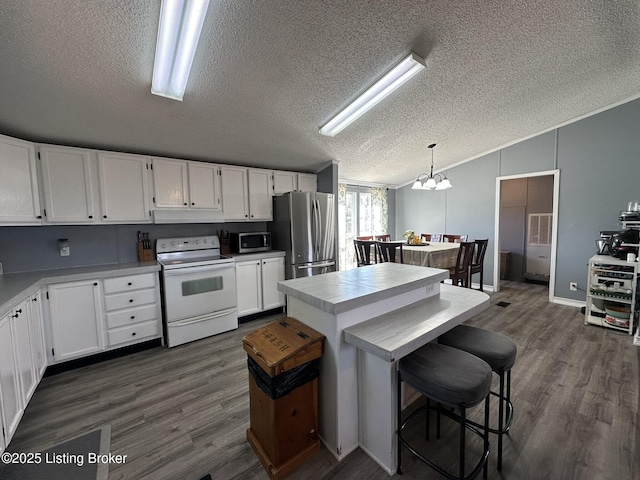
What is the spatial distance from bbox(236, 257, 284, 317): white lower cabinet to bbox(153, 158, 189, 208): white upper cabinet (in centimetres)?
106

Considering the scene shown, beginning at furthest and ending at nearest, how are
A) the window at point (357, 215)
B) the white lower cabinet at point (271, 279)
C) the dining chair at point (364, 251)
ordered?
the window at point (357, 215)
the dining chair at point (364, 251)
the white lower cabinet at point (271, 279)

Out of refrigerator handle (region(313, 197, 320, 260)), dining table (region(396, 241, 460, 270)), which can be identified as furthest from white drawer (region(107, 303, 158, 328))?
dining table (region(396, 241, 460, 270))

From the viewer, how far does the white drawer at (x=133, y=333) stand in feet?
8.89

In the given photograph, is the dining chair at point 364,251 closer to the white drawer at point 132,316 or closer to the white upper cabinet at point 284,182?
the white upper cabinet at point 284,182

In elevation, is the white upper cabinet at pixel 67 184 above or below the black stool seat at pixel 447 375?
above

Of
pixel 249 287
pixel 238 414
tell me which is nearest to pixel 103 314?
pixel 249 287

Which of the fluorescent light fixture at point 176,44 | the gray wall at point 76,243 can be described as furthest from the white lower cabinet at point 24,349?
the fluorescent light fixture at point 176,44

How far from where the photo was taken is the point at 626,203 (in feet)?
12.0

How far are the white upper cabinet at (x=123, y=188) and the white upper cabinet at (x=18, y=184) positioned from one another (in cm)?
49

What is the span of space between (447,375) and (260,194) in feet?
10.9

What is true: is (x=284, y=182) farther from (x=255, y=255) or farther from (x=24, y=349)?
(x=24, y=349)

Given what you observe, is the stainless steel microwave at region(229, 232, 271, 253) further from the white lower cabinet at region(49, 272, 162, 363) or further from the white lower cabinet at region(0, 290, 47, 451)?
the white lower cabinet at region(0, 290, 47, 451)

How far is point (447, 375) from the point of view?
1.31m

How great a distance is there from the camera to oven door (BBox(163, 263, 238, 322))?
115 inches
